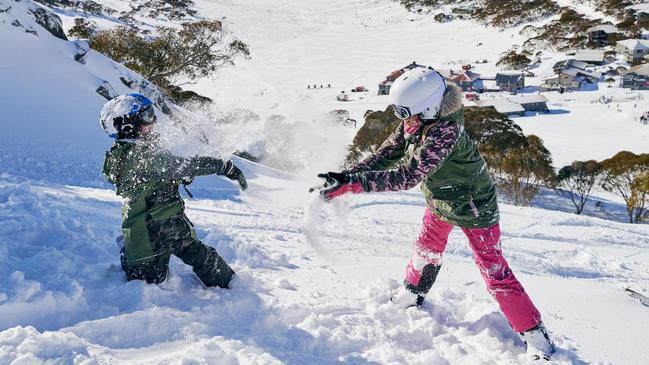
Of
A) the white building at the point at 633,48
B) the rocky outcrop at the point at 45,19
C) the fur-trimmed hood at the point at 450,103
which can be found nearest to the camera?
the fur-trimmed hood at the point at 450,103

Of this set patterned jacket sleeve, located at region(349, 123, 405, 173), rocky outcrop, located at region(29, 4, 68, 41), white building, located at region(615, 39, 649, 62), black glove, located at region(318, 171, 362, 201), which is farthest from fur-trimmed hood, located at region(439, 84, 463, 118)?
white building, located at region(615, 39, 649, 62)

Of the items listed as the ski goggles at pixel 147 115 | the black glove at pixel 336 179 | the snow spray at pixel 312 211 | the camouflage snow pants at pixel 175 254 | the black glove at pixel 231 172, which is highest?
the ski goggles at pixel 147 115

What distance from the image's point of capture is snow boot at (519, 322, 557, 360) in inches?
112

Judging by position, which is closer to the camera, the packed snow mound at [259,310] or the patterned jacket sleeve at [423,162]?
the packed snow mound at [259,310]

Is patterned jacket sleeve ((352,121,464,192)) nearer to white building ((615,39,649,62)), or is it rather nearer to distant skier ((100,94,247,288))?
distant skier ((100,94,247,288))

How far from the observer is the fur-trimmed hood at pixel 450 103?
2.93 meters

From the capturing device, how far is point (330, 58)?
68875 millimetres

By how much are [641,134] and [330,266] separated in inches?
1417

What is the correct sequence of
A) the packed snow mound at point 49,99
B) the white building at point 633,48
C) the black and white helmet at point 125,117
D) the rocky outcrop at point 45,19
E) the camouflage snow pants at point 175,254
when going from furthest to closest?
the white building at point 633,48 < the rocky outcrop at point 45,19 < the packed snow mound at point 49,99 < the camouflage snow pants at point 175,254 < the black and white helmet at point 125,117

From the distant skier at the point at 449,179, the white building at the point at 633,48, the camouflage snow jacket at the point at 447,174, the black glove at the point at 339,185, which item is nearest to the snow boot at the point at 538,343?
the distant skier at the point at 449,179

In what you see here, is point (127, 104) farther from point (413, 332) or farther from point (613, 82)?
point (613, 82)

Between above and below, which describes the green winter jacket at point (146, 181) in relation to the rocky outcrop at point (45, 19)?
below

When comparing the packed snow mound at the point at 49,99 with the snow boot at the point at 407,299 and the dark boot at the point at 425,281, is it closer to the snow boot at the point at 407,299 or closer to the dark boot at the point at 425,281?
the snow boot at the point at 407,299

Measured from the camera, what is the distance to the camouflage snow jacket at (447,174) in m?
2.84
